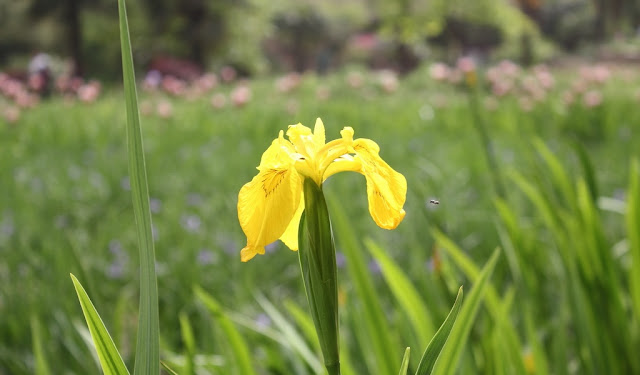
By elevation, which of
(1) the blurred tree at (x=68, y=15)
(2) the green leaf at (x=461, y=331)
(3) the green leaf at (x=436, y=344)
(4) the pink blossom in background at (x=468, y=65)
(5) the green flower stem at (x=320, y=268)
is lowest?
(1) the blurred tree at (x=68, y=15)

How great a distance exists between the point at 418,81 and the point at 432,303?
275 inches

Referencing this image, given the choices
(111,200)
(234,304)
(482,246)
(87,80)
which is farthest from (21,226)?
(87,80)

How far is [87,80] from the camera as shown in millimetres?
9508

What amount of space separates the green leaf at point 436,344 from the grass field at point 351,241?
0.40ft

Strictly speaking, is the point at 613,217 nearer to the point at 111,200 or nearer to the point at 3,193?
the point at 111,200

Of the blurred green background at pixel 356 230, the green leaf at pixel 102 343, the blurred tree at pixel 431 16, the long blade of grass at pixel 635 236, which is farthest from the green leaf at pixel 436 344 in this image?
the blurred tree at pixel 431 16

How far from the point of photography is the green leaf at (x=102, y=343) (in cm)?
33

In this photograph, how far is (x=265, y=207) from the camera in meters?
0.30

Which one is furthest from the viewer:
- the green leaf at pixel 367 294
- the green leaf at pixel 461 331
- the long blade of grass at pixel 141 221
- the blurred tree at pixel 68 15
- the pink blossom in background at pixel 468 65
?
the blurred tree at pixel 68 15

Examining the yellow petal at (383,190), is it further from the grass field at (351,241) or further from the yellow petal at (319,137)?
the grass field at (351,241)

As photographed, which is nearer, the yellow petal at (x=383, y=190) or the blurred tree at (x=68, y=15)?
the yellow petal at (x=383, y=190)

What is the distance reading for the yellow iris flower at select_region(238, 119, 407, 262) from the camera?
0.98 ft

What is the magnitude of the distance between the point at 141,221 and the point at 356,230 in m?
1.29

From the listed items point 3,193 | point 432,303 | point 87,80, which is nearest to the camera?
point 432,303
